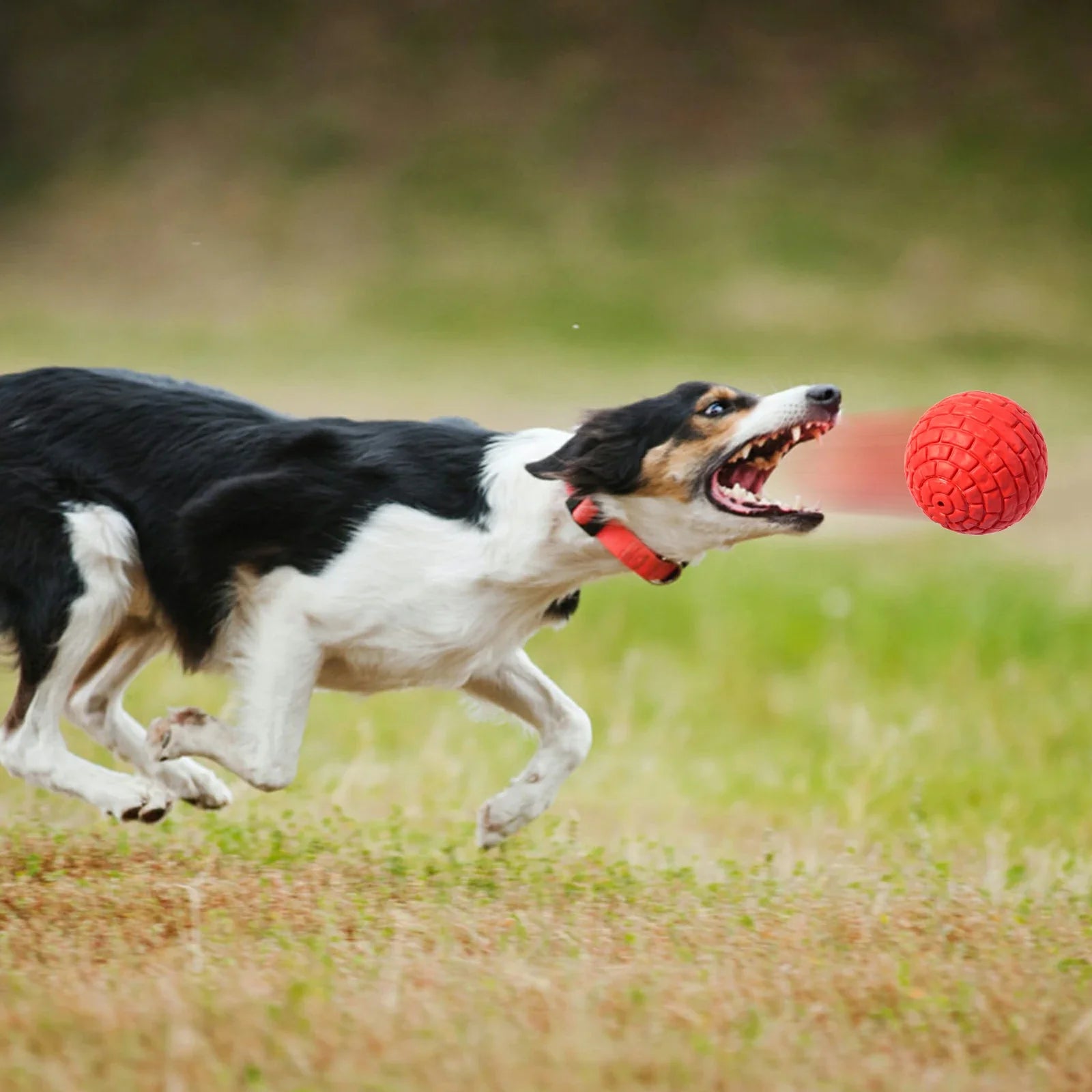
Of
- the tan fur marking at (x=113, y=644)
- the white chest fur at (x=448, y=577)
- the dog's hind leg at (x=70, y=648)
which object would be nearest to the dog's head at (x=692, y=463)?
the white chest fur at (x=448, y=577)

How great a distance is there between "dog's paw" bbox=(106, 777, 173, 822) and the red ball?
7.98 ft

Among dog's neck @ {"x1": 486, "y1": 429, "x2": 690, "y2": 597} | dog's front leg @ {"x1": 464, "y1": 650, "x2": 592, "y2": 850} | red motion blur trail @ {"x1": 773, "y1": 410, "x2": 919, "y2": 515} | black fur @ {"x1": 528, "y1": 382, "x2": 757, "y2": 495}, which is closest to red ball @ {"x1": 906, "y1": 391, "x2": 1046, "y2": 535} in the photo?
black fur @ {"x1": 528, "y1": 382, "x2": 757, "y2": 495}

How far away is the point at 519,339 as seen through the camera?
30.9 metres

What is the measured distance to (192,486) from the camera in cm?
538

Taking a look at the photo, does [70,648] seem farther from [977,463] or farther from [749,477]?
[977,463]

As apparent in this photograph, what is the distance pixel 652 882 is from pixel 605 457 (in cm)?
141

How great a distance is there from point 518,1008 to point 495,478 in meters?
1.80

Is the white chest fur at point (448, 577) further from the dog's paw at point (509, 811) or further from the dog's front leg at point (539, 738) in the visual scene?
the dog's paw at point (509, 811)

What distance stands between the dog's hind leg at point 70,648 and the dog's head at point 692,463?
1.39m

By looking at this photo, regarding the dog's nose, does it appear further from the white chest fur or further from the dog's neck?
the white chest fur

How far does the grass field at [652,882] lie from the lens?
3654mm

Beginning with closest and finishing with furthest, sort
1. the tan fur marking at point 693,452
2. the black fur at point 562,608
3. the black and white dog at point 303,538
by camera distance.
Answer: the tan fur marking at point 693,452
the black and white dog at point 303,538
the black fur at point 562,608

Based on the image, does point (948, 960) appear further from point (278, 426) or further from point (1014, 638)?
point (1014, 638)

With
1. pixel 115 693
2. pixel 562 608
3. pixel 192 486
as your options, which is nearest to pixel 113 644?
pixel 115 693
